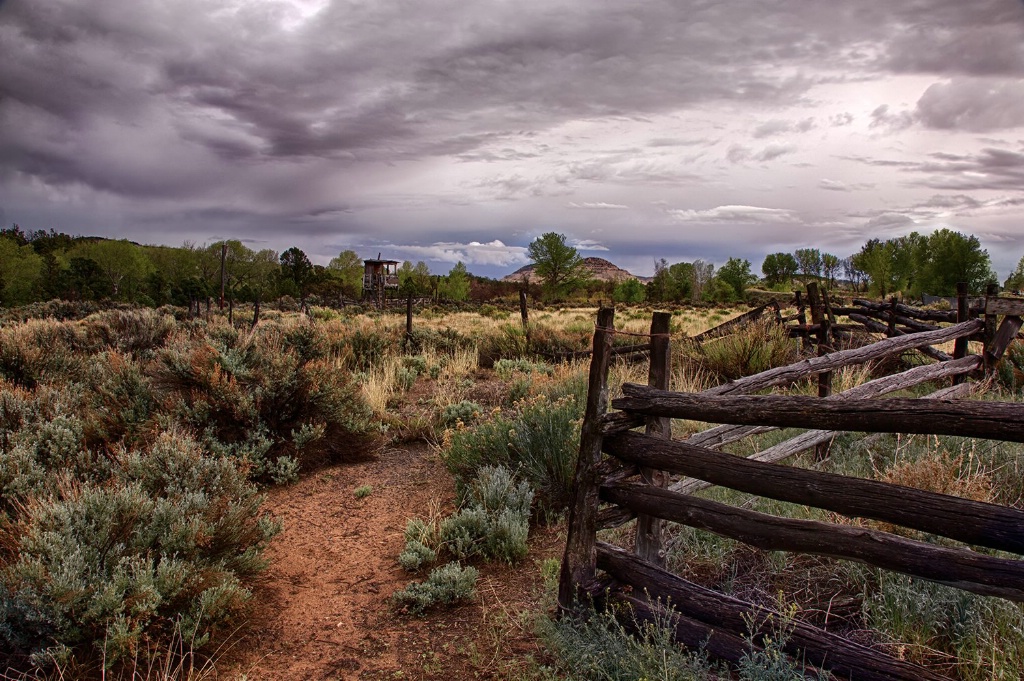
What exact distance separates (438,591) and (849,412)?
2.97 meters

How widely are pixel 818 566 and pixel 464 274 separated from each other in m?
76.9

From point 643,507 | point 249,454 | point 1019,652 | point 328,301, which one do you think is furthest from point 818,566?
point 328,301

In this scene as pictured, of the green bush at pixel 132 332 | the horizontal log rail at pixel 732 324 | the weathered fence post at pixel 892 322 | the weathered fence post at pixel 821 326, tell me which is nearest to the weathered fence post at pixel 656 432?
the weathered fence post at pixel 821 326

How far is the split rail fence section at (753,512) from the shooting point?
221 cm

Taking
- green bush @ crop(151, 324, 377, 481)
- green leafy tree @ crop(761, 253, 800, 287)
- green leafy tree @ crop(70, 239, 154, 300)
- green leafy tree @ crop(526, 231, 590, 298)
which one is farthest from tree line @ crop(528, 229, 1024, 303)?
green bush @ crop(151, 324, 377, 481)

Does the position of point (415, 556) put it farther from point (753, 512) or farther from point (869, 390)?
point (869, 390)

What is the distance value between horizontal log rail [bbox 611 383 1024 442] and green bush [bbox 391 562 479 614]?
1909 millimetres

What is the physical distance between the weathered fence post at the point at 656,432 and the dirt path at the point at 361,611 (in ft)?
3.12

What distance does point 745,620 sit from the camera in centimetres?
264

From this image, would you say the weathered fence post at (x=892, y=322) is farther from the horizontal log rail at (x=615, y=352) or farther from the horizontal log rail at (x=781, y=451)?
the horizontal log rail at (x=781, y=451)

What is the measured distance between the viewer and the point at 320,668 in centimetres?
356

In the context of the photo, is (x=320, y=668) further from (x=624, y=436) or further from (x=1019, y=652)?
(x=1019, y=652)

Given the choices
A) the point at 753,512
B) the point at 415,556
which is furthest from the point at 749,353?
the point at 753,512

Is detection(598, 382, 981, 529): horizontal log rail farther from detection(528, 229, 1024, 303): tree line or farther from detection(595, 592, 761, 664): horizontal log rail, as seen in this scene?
detection(528, 229, 1024, 303): tree line
